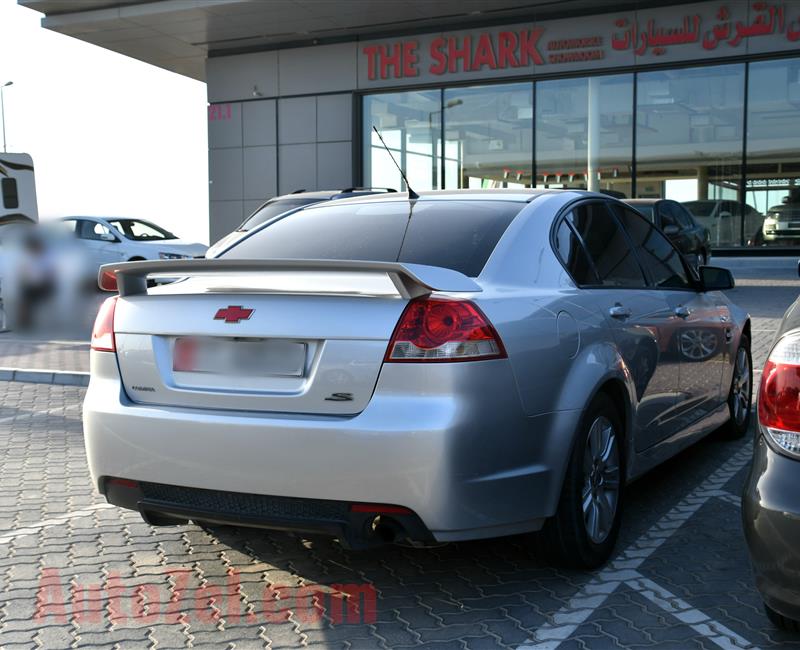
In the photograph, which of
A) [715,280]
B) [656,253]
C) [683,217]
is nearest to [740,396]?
[715,280]

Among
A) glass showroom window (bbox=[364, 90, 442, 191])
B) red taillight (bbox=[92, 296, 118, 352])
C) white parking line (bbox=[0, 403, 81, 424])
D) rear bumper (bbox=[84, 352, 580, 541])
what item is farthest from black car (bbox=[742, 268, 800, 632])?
glass showroom window (bbox=[364, 90, 442, 191])

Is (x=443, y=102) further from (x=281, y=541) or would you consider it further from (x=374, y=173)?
(x=281, y=541)

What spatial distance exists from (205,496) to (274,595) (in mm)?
541

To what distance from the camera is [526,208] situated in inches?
166

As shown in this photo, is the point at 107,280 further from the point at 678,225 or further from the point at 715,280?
the point at 678,225

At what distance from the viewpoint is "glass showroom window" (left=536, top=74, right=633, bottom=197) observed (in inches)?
915

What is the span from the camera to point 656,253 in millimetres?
5262

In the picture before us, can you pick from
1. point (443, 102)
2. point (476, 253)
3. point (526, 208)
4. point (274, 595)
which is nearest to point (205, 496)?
point (274, 595)

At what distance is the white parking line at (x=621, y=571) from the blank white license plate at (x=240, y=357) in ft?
4.13

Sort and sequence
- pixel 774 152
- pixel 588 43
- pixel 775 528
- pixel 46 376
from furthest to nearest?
pixel 588 43 < pixel 774 152 < pixel 46 376 < pixel 775 528

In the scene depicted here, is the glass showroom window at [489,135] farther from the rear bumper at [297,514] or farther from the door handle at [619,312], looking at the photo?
the rear bumper at [297,514]

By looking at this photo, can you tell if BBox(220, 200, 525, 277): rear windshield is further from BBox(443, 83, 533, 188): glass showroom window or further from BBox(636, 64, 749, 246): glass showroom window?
BBox(443, 83, 533, 188): glass showroom window

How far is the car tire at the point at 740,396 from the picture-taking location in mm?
6234

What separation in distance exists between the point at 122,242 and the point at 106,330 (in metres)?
16.1
